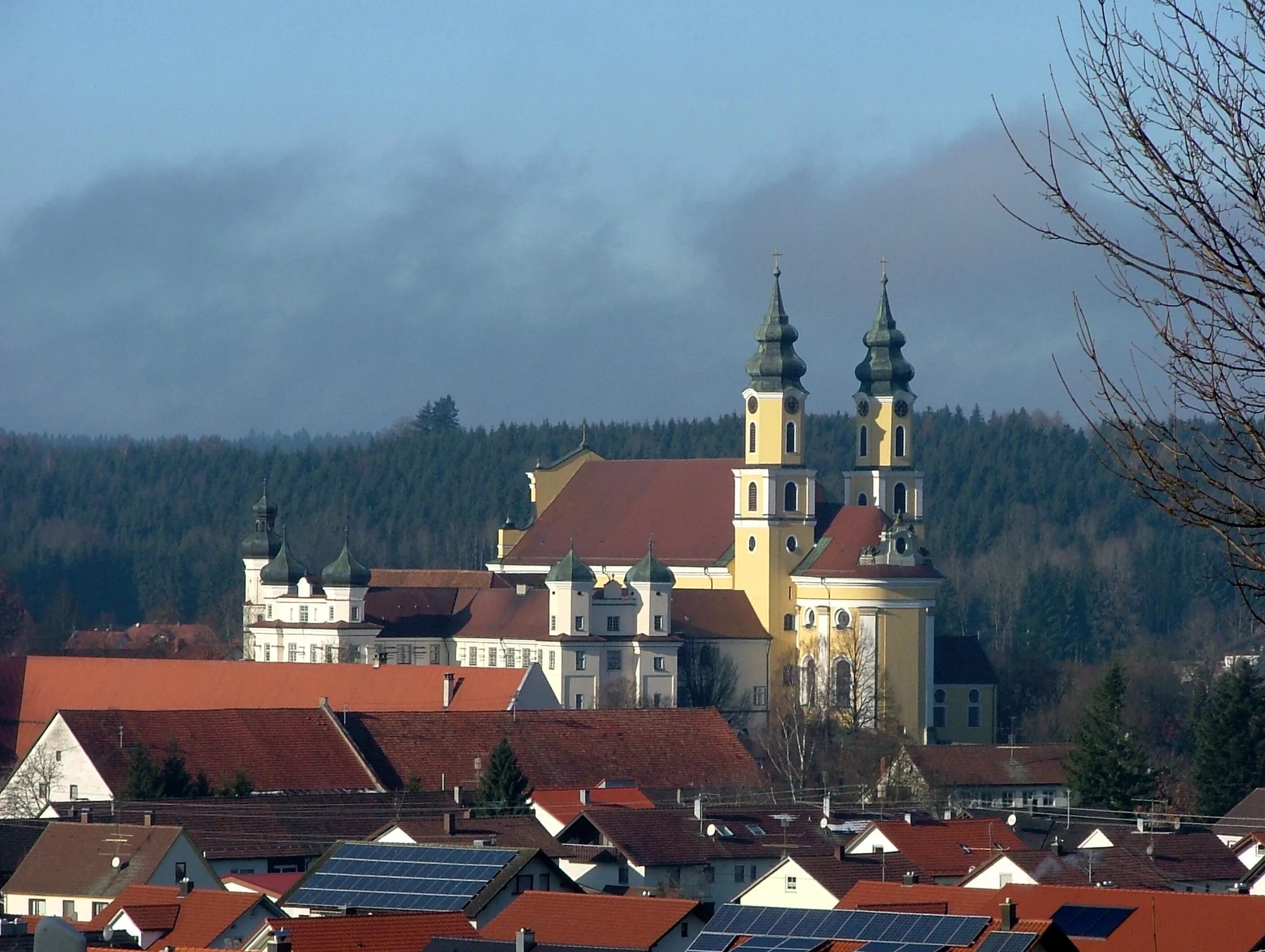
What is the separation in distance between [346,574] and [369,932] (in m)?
60.6

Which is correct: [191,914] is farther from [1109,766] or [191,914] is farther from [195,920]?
[1109,766]

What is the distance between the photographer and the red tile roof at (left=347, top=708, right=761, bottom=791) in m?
60.1

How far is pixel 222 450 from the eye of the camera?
196875 mm

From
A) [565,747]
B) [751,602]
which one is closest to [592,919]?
[565,747]

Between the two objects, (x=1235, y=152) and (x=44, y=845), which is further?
(x=44, y=845)

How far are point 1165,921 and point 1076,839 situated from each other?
16.8 meters

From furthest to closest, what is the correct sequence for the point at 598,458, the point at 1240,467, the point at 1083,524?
the point at 1083,524 < the point at 598,458 < the point at 1240,467

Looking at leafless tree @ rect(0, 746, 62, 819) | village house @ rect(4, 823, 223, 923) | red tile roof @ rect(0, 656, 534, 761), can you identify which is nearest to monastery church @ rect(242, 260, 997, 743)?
red tile roof @ rect(0, 656, 534, 761)

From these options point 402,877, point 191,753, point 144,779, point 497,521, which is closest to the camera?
point 402,877

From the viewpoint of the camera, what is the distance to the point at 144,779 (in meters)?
54.0

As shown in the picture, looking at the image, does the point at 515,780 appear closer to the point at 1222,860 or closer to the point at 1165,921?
the point at 1222,860

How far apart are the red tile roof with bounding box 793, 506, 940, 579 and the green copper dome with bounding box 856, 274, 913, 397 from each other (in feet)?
19.1

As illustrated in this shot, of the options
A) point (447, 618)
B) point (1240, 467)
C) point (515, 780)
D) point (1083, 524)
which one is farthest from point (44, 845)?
point (1083, 524)

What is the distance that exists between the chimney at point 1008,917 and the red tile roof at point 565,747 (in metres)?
30.0
